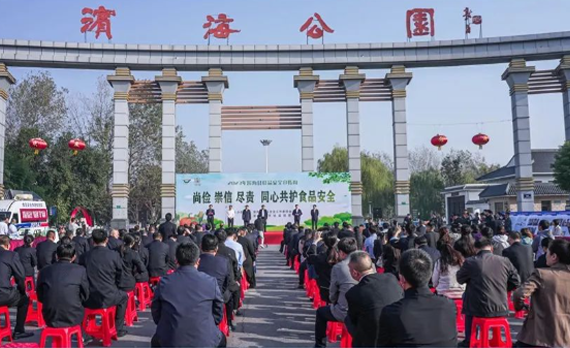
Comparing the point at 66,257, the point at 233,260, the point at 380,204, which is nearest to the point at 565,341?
the point at 233,260

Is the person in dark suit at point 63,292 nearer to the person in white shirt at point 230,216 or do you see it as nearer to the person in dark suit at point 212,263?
the person in dark suit at point 212,263

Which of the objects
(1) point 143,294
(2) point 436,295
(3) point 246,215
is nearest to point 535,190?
(3) point 246,215

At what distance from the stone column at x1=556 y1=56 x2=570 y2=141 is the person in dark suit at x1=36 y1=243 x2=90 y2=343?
1840 centimetres

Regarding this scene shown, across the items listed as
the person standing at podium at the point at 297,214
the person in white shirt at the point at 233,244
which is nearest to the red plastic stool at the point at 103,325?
the person in white shirt at the point at 233,244

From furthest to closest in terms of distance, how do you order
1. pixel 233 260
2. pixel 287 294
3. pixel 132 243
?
pixel 287 294, pixel 132 243, pixel 233 260

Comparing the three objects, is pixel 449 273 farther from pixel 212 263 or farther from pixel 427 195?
pixel 427 195

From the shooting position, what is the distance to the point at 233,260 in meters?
6.57

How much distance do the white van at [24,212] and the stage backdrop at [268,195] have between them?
5.82 metres

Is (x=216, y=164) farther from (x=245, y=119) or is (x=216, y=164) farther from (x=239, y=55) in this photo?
(x=239, y=55)

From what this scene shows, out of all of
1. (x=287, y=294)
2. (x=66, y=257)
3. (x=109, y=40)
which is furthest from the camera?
(x=109, y=40)

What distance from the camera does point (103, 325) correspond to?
5.96m

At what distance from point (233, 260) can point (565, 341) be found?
4192mm

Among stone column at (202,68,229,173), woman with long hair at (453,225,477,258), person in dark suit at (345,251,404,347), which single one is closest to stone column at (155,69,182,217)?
stone column at (202,68,229,173)

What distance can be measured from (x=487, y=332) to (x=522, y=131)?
14.8 metres
